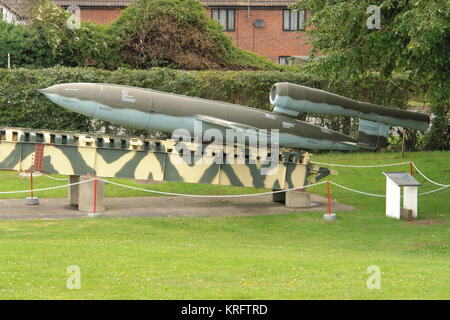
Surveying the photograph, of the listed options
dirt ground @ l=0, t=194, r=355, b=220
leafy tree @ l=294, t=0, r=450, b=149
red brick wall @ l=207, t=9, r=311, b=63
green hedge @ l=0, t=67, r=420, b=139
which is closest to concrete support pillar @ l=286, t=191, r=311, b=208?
dirt ground @ l=0, t=194, r=355, b=220

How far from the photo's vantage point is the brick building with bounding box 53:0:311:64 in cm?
5197

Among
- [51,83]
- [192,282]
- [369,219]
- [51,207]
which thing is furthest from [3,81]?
[192,282]

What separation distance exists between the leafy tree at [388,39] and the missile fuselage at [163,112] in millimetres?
1970

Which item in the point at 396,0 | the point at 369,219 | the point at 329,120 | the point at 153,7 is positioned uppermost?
the point at 153,7

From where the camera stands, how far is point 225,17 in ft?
171

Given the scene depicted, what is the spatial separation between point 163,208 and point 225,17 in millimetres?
32728

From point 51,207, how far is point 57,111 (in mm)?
7952

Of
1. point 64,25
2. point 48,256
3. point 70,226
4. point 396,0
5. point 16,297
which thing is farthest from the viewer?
point 64,25

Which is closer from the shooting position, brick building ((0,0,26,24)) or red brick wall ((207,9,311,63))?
brick building ((0,0,26,24))

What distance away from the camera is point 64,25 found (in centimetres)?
3784

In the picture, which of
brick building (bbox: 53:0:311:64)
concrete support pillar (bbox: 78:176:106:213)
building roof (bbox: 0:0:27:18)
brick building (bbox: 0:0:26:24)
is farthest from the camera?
brick building (bbox: 53:0:311:64)

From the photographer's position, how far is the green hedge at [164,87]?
28.1 metres

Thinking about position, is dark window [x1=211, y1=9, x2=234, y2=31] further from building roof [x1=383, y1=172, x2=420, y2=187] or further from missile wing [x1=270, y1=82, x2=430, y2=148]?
building roof [x1=383, y1=172, x2=420, y2=187]

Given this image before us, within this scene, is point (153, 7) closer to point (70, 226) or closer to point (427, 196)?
point (427, 196)
